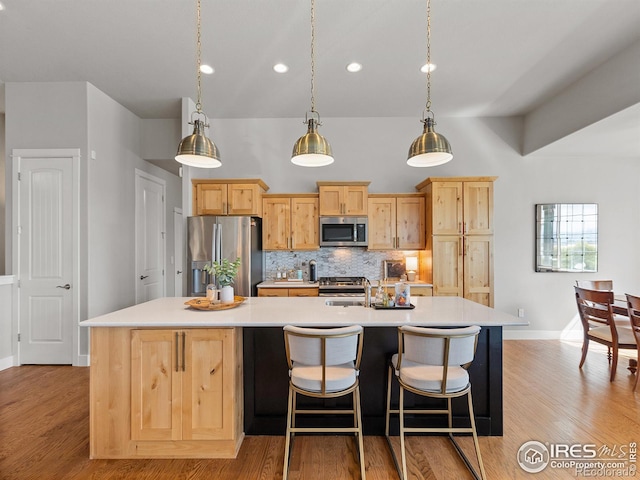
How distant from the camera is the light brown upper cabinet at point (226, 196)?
4.49 meters

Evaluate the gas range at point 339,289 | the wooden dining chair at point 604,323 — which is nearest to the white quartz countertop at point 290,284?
the gas range at point 339,289

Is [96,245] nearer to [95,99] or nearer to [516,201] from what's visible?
[95,99]

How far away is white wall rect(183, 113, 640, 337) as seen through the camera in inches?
191

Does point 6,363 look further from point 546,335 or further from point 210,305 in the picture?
point 546,335

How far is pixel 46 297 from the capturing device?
379 cm

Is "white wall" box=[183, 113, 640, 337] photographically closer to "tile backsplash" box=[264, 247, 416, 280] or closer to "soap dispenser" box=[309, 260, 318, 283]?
"tile backsplash" box=[264, 247, 416, 280]

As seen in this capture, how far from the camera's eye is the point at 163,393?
2.11m

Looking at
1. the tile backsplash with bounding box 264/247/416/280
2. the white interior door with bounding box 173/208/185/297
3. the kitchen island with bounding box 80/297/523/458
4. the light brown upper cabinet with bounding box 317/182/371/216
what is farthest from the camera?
the white interior door with bounding box 173/208/185/297

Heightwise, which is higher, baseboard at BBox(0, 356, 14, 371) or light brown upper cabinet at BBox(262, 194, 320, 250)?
light brown upper cabinet at BBox(262, 194, 320, 250)

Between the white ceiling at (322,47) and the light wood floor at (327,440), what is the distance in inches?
116

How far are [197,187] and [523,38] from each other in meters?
4.09

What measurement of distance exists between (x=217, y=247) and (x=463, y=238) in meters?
3.27

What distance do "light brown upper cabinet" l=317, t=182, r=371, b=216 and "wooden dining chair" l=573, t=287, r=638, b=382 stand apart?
274 cm

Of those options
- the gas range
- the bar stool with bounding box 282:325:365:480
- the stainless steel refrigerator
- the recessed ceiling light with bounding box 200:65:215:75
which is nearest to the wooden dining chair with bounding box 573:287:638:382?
the gas range
